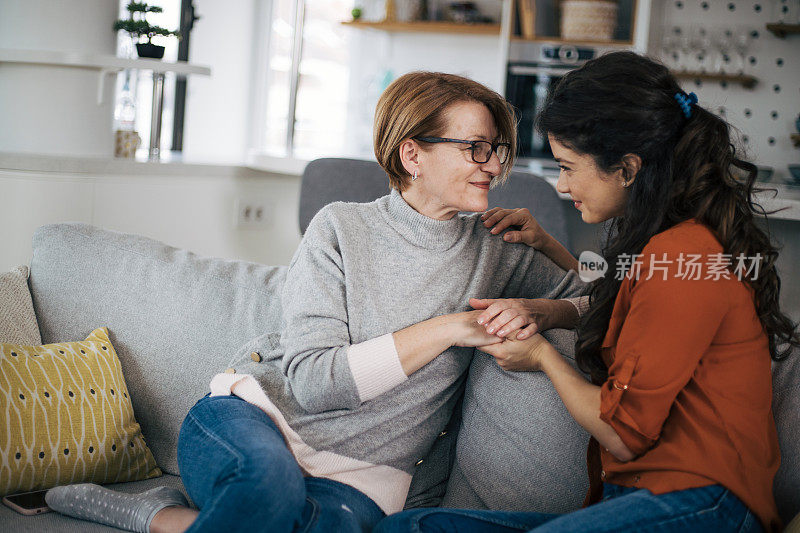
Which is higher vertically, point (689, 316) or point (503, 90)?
point (503, 90)

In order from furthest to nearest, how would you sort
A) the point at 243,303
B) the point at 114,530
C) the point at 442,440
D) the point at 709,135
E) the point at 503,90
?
the point at 503,90 < the point at 243,303 < the point at 442,440 < the point at 114,530 < the point at 709,135

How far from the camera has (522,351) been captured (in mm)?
1415

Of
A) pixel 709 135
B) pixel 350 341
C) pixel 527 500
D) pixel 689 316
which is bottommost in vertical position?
pixel 527 500

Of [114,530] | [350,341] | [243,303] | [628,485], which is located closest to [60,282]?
[243,303]

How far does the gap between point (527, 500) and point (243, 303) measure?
73cm

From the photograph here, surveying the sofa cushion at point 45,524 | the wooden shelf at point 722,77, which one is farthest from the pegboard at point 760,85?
the sofa cushion at point 45,524

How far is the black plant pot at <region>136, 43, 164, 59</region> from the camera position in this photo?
2.88 metres

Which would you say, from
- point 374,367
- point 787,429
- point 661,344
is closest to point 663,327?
point 661,344

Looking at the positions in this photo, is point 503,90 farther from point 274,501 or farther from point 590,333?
point 274,501

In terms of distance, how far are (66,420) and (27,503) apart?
0.16 metres

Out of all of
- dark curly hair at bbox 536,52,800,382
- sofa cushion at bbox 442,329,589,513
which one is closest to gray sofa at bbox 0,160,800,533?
sofa cushion at bbox 442,329,589,513

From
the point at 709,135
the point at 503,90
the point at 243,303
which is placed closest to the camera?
the point at 709,135

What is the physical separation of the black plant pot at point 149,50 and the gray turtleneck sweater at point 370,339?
5.31 feet

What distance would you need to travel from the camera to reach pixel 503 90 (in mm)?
3771
